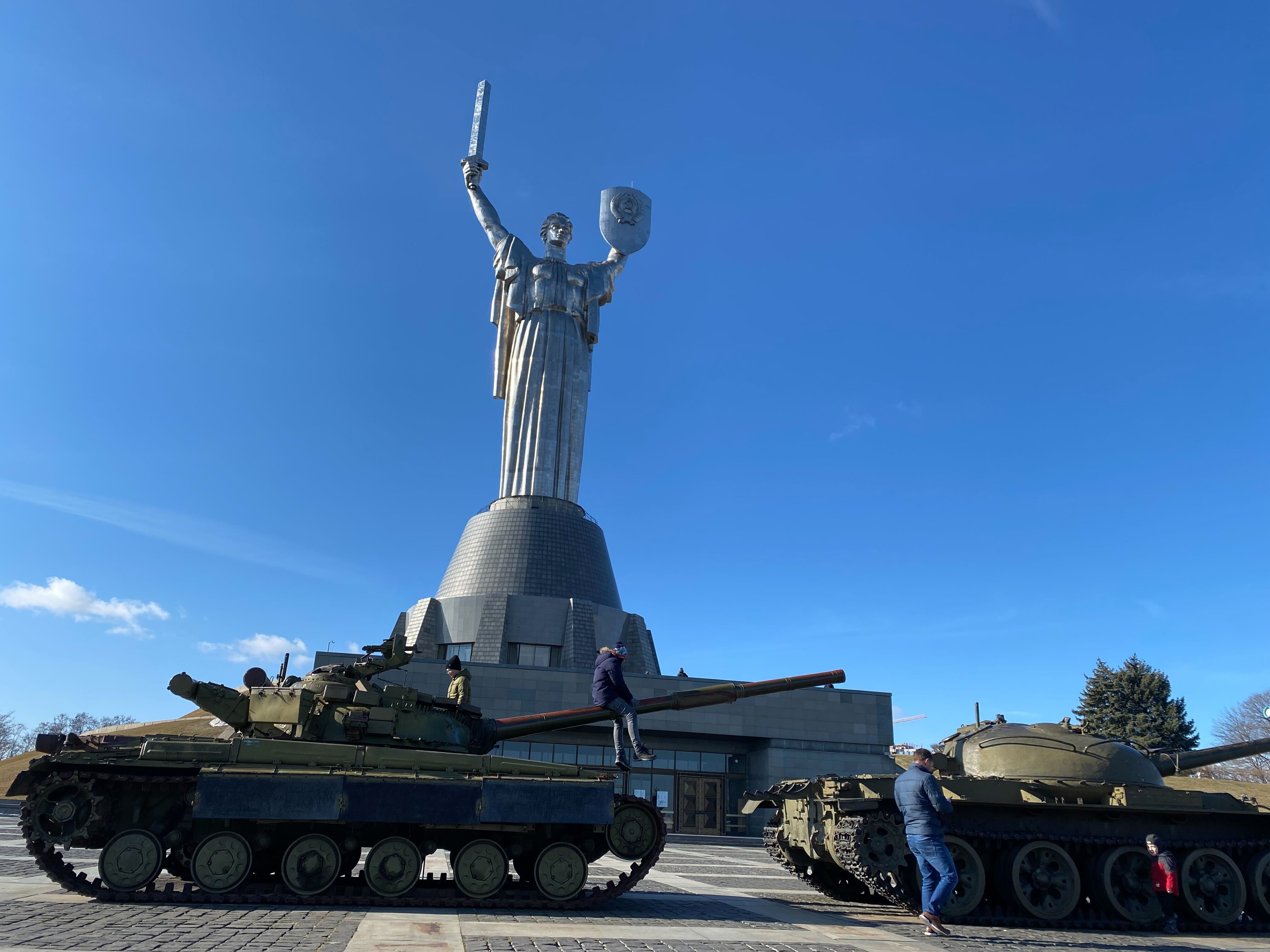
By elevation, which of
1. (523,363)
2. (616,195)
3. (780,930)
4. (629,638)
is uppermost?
(616,195)

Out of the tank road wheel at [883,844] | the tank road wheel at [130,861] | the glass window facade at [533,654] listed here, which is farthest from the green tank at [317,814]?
the glass window facade at [533,654]

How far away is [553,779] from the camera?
10.4 m

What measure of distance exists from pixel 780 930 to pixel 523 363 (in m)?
34.2

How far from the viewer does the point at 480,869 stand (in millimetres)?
10008

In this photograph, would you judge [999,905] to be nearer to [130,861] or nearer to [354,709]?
[354,709]

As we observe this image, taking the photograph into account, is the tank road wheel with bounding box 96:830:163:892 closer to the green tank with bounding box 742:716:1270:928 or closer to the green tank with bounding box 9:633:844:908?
the green tank with bounding box 9:633:844:908

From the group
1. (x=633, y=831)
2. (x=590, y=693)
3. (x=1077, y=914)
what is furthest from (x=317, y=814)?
(x=590, y=693)

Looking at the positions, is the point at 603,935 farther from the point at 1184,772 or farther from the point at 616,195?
the point at 616,195

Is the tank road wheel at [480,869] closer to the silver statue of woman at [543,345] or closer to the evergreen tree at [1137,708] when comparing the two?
the silver statue of woman at [543,345]

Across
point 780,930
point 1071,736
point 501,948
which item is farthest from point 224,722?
point 1071,736

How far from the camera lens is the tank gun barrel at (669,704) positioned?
12.3 meters

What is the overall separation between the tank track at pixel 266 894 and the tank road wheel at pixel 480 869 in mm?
109

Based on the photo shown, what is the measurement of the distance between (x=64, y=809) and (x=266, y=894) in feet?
7.85

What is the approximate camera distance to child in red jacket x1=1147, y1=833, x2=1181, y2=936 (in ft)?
36.2
